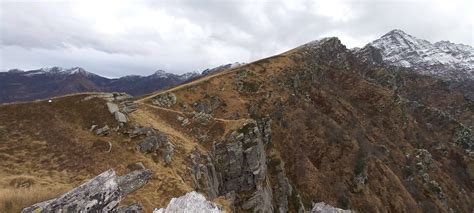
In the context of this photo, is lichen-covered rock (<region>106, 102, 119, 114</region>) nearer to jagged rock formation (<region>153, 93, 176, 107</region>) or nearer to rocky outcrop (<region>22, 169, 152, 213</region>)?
rocky outcrop (<region>22, 169, 152, 213</region>)

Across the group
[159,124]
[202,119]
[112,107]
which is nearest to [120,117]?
[112,107]

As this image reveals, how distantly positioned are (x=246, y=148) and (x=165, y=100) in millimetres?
33130

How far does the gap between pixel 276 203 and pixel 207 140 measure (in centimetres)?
3377

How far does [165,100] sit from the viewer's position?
313 feet

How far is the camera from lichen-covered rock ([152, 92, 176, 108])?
9188cm

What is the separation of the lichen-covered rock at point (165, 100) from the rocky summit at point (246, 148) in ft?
1.17

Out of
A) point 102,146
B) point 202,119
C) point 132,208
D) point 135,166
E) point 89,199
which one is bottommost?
point 202,119

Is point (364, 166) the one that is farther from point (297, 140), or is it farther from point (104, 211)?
point (104, 211)

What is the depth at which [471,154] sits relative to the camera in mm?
171875

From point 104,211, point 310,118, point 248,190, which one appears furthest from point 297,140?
point 104,211

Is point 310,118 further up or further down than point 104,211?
further down

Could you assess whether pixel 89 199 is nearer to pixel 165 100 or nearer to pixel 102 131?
pixel 102 131

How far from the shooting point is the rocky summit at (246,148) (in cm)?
3693

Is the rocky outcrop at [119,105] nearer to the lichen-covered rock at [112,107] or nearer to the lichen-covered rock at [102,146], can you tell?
the lichen-covered rock at [112,107]
